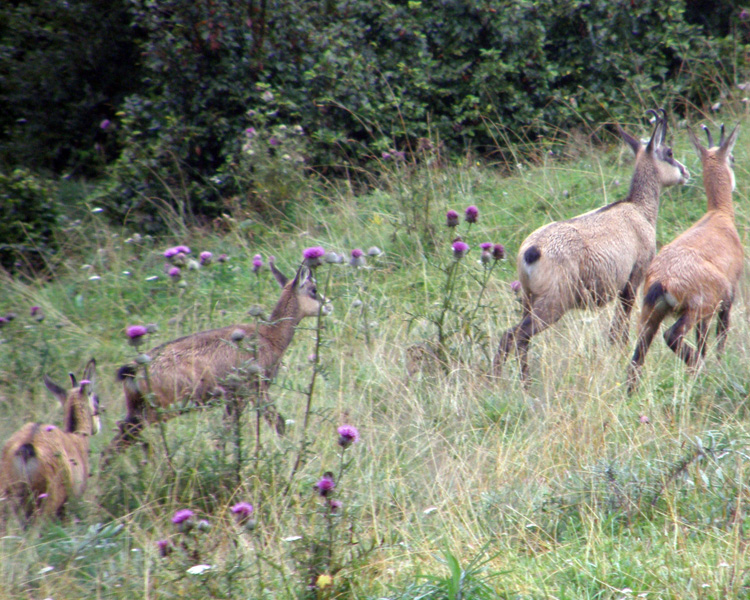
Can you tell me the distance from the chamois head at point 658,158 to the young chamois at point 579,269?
617 mm

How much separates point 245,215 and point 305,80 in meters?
2.00

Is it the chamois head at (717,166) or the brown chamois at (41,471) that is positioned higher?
the chamois head at (717,166)

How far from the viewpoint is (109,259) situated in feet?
27.1

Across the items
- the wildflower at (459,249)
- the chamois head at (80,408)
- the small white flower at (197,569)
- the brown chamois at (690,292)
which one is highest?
the wildflower at (459,249)

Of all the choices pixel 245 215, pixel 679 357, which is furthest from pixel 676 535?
pixel 245 215

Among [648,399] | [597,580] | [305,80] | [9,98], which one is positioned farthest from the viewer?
[9,98]

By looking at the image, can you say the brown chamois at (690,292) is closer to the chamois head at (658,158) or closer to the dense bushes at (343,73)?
the chamois head at (658,158)

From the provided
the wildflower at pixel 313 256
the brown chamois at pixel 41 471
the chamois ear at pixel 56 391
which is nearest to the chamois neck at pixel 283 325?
the chamois ear at pixel 56 391

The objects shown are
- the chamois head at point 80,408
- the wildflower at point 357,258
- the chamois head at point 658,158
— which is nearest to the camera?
the chamois head at point 80,408

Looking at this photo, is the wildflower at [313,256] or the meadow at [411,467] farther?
the wildflower at [313,256]

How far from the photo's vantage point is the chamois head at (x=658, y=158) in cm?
644

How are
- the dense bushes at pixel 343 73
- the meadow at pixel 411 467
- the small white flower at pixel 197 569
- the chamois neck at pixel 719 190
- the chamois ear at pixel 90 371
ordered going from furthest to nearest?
the dense bushes at pixel 343 73
the chamois neck at pixel 719 190
the chamois ear at pixel 90 371
the meadow at pixel 411 467
the small white flower at pixel 197 569

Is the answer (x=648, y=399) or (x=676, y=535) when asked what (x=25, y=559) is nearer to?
(x=676, y=535)

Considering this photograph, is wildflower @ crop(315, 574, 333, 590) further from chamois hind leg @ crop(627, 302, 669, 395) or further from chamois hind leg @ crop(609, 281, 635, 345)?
chamois hind leg @ crop(609, 281, 635, 345)
